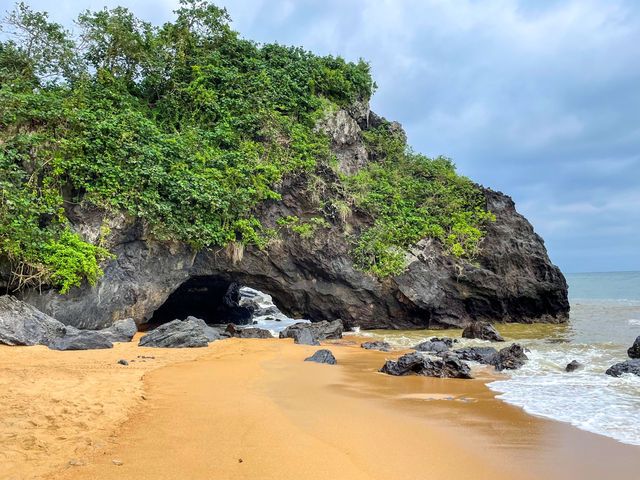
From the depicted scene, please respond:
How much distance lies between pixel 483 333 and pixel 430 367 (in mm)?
7046

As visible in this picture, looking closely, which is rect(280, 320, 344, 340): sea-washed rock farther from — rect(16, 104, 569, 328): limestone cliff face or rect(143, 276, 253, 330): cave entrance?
rect(143, 276, 253, 330): cave entrance

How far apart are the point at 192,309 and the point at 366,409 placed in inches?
753

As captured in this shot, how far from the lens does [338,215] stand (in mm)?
17688

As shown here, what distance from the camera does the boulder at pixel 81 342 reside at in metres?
8.66

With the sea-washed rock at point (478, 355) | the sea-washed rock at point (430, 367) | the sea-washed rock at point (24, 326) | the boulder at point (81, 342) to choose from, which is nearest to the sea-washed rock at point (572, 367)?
the sea-washed rock at point (478, 355)

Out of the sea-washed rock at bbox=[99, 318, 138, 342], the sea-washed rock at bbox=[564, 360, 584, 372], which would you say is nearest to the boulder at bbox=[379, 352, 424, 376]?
the sea-washed rock at bbox=[564, 360, 584, 372]

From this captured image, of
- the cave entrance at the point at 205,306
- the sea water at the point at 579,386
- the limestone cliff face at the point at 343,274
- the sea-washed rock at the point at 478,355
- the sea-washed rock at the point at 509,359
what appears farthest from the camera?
the cave entrance at the point at 205,306

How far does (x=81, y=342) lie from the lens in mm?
8789

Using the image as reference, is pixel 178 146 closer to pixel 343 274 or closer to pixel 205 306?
pixel 343 274

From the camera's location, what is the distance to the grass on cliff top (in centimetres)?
1165

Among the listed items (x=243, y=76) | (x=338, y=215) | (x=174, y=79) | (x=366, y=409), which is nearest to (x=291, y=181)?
(x=338, y=215)

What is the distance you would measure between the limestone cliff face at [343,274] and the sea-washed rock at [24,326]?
3353 mm

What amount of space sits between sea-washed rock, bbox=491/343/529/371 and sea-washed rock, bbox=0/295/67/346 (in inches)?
394

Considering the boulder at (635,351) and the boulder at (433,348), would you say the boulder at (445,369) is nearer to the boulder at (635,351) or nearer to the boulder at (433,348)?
the boulder at (433,348)
